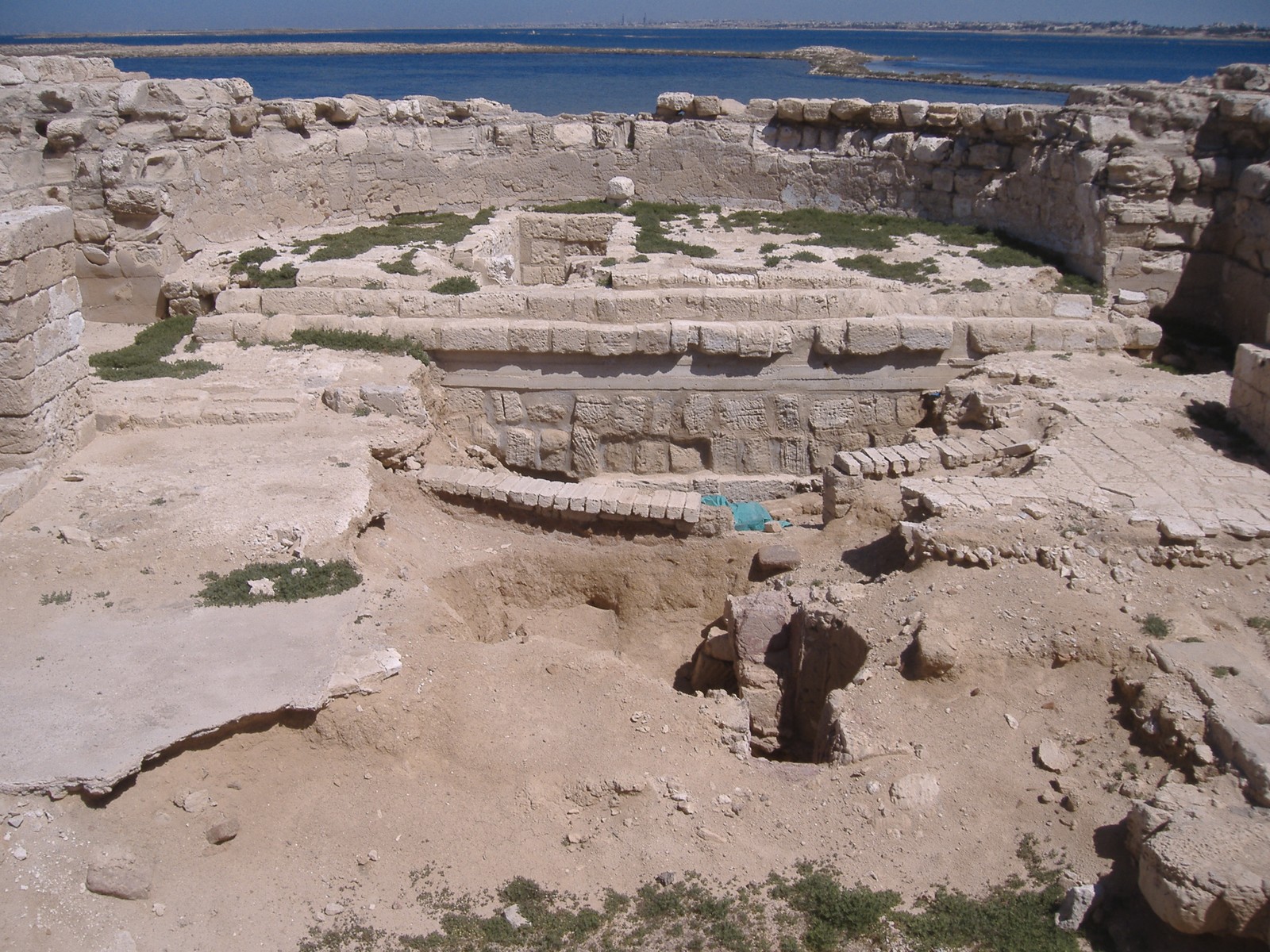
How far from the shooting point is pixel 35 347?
7523 millimetres

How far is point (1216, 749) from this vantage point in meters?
5.30

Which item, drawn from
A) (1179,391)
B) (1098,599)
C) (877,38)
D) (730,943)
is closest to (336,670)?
(730,943)

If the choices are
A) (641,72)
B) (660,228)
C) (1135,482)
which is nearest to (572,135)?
(660,228)

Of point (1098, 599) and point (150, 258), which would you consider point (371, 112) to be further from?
point (1098, 599)

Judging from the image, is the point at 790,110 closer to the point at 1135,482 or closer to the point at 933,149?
the point at 933,149

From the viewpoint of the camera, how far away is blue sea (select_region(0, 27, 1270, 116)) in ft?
151

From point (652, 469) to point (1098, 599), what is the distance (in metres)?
4.98

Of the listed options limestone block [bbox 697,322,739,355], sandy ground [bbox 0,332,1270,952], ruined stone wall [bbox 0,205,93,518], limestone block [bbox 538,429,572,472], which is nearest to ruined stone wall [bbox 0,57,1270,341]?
ruined stone wall [bbox 0,205,93,518]

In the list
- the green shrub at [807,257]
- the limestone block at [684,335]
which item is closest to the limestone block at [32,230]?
the limestone block at [684,335]

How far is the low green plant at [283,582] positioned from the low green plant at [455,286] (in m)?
4.95

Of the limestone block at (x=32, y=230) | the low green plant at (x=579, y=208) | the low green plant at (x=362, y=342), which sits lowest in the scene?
the low green plant at (x=362, y=342)

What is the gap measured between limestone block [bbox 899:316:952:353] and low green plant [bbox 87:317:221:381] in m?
6.82

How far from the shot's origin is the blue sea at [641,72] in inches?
1817

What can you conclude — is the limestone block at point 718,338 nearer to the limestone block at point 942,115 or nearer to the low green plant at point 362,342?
the low green plant at point 362,342
